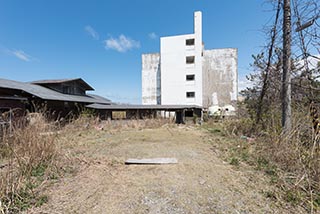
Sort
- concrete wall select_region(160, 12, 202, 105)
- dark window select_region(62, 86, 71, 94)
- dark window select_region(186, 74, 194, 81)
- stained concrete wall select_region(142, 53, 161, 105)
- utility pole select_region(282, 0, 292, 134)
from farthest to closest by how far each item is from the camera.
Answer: stained concrete wall select_region(142, 53, 161, 105)
dark window select_region(186, 74, 194, 81)
concrete wall select_region(160, 12, 202, 105)
dark window select_region(62, 86, 71, 94)
utility pole select_region(282, 0, 292, 134)

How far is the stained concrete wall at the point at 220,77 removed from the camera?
2166 cm

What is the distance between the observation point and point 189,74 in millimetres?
20016

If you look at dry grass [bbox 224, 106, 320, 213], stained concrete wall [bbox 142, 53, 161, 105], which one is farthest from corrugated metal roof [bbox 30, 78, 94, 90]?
dry grass [bbox 224, 106, 320, 213]

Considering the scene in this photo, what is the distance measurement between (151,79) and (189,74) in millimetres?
5942

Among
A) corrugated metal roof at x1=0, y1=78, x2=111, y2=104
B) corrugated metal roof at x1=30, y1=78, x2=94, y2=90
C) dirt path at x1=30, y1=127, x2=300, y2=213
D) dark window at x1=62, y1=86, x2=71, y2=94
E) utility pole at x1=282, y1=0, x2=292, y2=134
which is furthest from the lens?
dark window at x1=62, y1=86, x2=71, y2=94

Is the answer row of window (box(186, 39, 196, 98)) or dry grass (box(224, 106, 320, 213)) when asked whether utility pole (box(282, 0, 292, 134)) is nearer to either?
dry grass (box(224, 106, 320, 213))

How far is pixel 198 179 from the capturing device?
112 inches

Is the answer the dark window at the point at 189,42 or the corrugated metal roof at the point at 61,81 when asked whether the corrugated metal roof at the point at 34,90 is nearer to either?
the corrugated metal roof at the point at 61,81

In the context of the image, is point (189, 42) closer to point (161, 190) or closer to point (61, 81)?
point (61, 81)

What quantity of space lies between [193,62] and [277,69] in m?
16.2

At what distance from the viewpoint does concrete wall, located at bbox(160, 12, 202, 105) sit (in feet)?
64.1

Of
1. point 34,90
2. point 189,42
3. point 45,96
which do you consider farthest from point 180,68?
point 34,90

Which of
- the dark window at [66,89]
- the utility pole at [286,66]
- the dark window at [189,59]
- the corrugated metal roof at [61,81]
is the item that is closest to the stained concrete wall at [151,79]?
the dark window at [189,59]

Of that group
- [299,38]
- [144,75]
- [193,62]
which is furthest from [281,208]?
[144,75]
